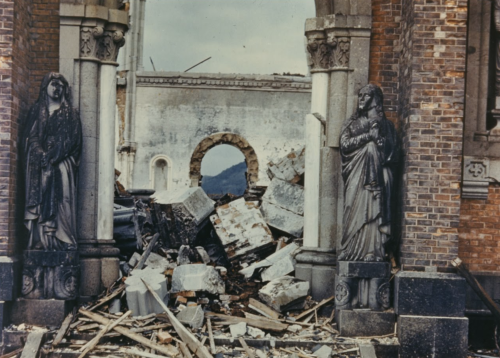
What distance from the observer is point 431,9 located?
24.6 ft

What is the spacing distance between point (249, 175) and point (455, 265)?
48.0 ft

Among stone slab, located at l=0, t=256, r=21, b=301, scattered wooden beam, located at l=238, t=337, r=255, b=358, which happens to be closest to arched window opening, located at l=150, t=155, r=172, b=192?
stone slab, located at l=0, t=256, r=21, b=301

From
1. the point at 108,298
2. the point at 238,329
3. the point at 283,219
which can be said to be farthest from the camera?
the point at 283,219

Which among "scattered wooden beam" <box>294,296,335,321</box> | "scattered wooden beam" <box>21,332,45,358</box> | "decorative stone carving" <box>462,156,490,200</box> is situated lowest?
"scattered wooden beam" <box>21,332,45,358</box>

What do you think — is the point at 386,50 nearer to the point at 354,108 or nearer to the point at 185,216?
the point at 354,108

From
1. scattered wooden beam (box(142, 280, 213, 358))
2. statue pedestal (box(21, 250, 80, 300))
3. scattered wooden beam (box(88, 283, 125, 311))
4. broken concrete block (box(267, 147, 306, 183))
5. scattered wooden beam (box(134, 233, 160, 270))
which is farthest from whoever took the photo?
broken concrete block (box(267, 147, 306, 183))

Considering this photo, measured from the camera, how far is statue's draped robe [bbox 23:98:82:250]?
24.8 ft

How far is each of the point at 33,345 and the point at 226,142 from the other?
49.7 ft

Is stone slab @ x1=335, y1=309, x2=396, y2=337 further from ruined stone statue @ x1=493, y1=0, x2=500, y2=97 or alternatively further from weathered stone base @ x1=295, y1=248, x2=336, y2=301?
ruined stone statue @ x1=493, y1=0, x2=500, y2=97

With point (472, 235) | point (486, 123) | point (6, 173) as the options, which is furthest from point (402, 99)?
point (6, 173)

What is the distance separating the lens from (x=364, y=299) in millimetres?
7625

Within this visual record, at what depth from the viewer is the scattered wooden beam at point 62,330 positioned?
709cm

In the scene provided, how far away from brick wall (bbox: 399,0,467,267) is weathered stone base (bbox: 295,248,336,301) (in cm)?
109

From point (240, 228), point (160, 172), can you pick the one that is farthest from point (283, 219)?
point (160, 172)
